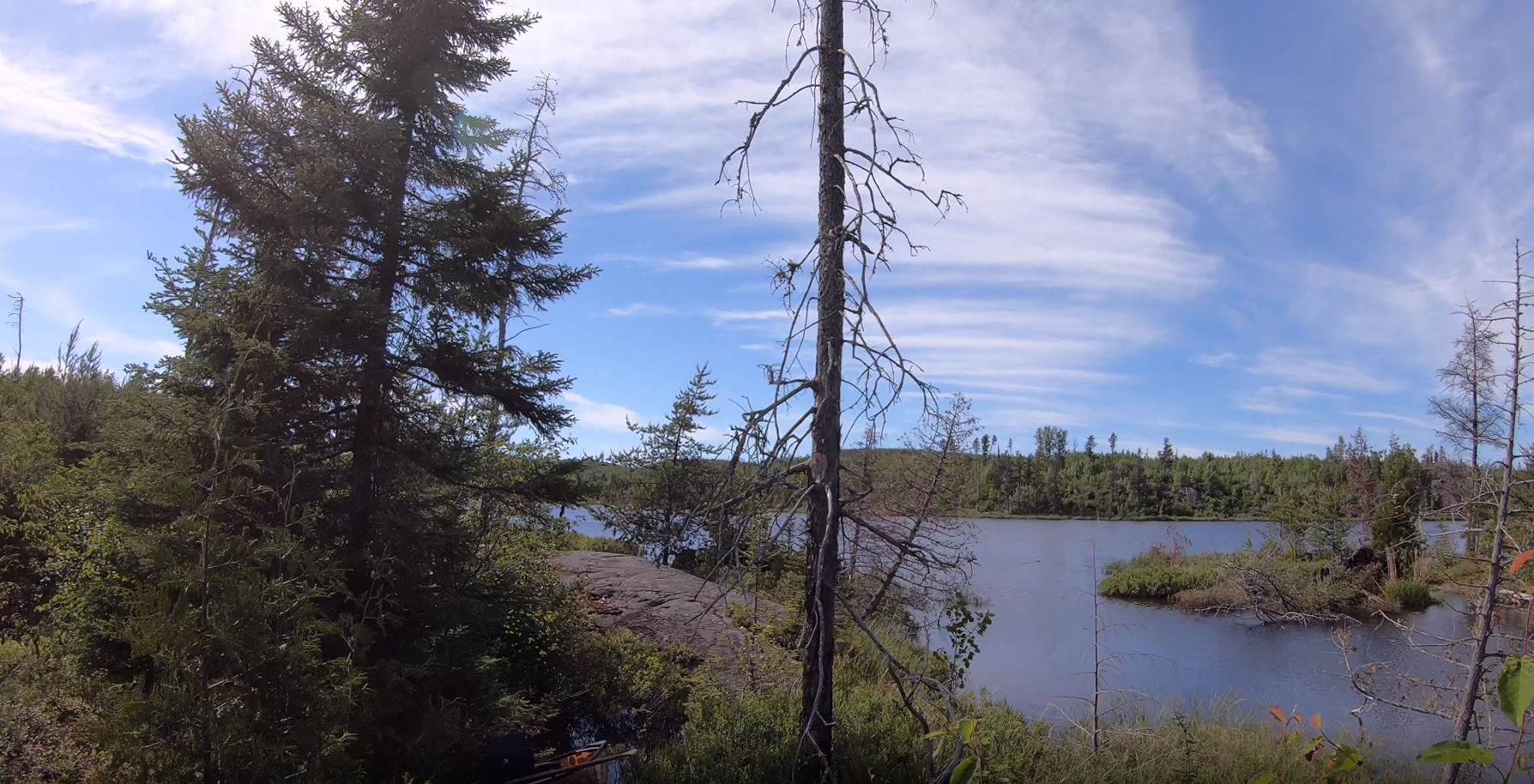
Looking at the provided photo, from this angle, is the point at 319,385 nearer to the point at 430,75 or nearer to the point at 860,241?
the point at 430,75

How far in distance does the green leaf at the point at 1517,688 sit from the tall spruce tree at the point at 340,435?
4.91 metres

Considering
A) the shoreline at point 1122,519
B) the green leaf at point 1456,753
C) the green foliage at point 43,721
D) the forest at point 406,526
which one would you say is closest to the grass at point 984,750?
the forest at point 406,526

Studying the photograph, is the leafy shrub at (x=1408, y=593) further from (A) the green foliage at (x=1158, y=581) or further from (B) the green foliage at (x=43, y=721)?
(B) the green foliage at (x=43, y=721)

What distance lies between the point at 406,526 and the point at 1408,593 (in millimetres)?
22920

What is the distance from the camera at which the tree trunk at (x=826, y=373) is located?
4789 mm

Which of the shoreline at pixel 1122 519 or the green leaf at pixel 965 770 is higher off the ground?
the green leaf at pixel 965 770

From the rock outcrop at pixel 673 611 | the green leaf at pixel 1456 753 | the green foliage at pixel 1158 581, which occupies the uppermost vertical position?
the green leaf at pixel 1456 753

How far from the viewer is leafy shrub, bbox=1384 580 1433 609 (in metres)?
19.9

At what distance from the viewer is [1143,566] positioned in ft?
86.0

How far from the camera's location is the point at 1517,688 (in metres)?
1.88

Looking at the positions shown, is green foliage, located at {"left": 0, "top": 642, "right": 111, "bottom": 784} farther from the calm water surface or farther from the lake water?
the calm water surface

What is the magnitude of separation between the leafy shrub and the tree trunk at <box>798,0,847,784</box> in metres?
20.9

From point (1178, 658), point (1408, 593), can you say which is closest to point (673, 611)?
point (1178, 658)

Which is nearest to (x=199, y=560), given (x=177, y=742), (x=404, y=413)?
(x=177, y=742)
